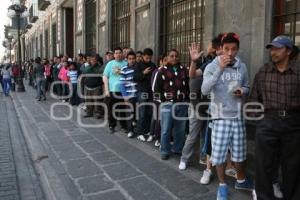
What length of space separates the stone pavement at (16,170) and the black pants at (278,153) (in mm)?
2694

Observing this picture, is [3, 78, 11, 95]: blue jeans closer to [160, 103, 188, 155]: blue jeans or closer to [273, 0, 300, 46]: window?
[160, 103, 188, 155]: blue jeans

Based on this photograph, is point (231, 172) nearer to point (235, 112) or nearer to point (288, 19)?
point (235, 112)

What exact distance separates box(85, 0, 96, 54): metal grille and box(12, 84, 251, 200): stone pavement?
8.05 m

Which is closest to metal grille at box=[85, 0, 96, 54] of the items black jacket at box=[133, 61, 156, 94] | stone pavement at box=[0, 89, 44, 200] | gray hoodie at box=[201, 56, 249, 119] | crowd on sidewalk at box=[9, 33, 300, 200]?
stone pavement at box=[0, 89, 44, 200]

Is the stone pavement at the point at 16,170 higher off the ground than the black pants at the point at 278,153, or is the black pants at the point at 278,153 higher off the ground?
the black pants at the point at 278,153

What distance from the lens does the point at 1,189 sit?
17.1 ft

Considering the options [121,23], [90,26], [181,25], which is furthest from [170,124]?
[90,26]

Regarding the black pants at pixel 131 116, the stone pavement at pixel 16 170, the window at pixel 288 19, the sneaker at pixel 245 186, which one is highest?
the window at pixel 288 19

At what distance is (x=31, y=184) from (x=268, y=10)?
4103 millimetres

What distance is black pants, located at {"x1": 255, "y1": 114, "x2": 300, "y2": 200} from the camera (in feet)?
12.9

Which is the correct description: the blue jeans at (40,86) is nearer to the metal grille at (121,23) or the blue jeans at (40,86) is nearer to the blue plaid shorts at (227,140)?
the metal grille at (121,23)

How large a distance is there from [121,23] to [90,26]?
4160mm

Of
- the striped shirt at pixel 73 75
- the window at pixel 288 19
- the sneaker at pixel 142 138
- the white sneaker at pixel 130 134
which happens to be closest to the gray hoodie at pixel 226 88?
the window at pixel 288 19

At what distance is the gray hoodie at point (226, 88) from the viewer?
4.45 metres
